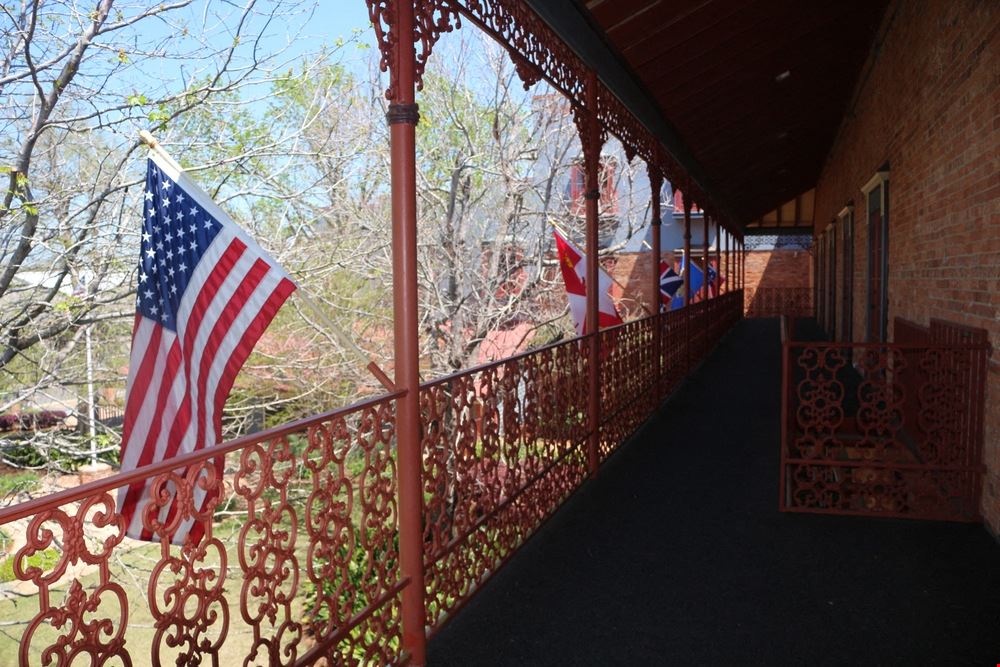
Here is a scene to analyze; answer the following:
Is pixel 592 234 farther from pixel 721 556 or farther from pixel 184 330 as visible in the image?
pixel 184 330

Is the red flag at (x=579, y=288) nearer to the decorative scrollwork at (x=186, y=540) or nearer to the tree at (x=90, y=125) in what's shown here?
the tree at (x=90, y=125)

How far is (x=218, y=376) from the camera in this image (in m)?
2.51

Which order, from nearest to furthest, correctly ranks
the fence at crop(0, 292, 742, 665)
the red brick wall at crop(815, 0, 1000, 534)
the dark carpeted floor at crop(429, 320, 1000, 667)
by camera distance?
the fence at crop(0, 292, 742, 665) < the dark carpeted floor at crop(429, 320, 1000, 667) < the red brick wall at crop(815, 0, 1000, 534)

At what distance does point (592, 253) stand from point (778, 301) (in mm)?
22970

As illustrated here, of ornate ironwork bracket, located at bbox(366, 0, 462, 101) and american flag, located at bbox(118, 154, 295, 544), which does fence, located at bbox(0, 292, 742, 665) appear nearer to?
american flag, located at bbox(118, 154, 295, 544)

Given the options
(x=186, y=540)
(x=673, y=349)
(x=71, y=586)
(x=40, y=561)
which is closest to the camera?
(x=71, y=586)

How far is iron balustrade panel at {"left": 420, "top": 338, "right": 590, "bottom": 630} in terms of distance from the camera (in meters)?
3.59

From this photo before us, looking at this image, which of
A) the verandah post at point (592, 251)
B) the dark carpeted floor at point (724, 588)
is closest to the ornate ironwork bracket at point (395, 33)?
the dark carpeted floor at point (724, 588)

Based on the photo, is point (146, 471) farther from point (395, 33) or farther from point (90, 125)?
point (90, 125)

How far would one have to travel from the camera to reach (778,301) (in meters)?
27.3

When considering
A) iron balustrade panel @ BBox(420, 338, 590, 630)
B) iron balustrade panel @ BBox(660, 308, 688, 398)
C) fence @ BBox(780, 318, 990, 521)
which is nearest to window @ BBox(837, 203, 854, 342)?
iron balustrade panel @ BBox(660, 308, 688, 398)

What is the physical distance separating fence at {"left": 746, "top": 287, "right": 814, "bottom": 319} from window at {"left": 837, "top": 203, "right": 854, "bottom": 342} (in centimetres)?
1393

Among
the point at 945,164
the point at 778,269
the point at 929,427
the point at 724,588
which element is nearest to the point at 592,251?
the point at 945,164

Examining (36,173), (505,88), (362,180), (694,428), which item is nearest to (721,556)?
(694,428)
